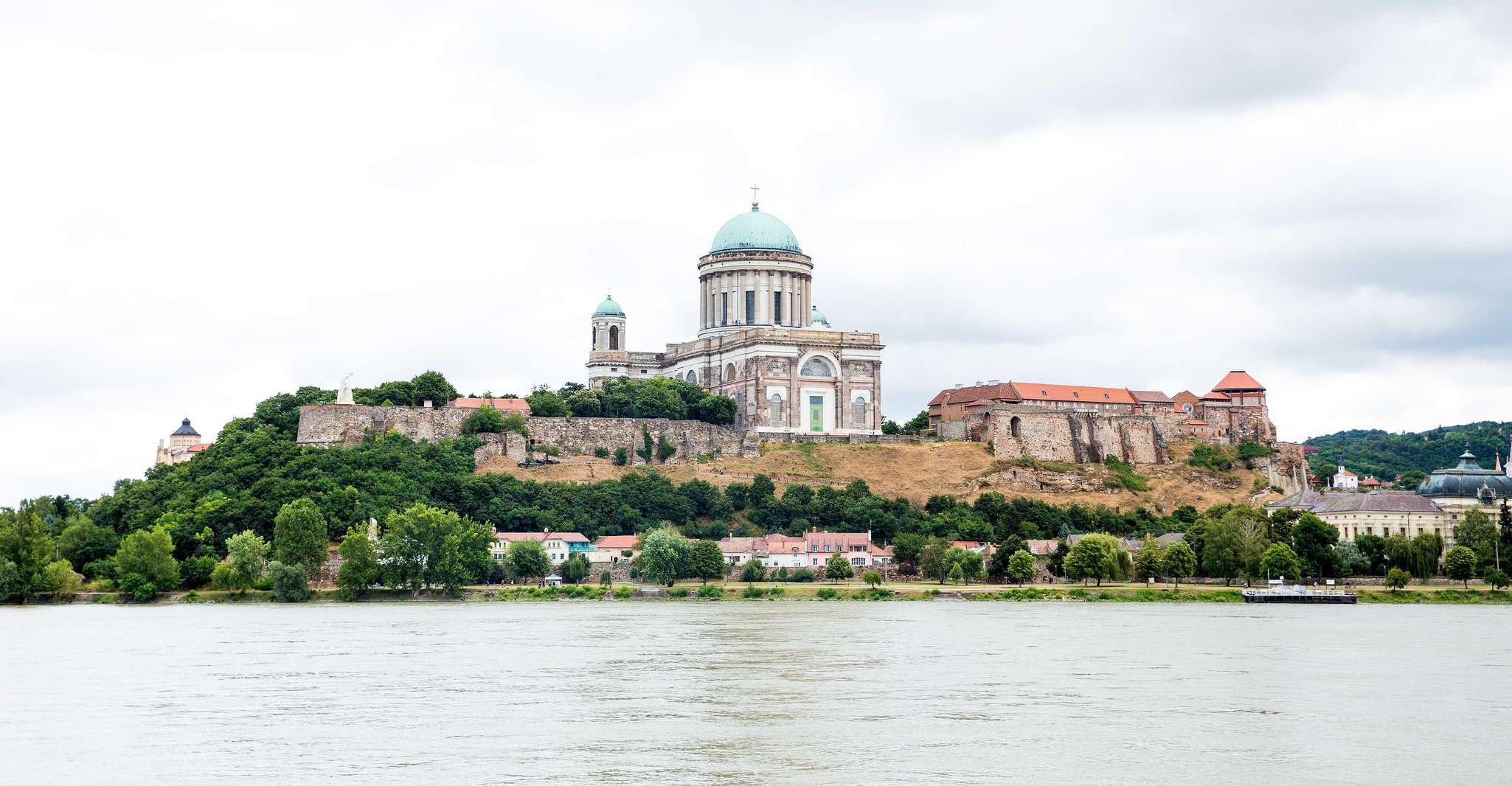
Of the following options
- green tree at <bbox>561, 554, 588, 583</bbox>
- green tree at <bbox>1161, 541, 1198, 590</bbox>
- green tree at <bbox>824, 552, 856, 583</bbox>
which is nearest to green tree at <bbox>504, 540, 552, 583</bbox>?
green tree at <bbox>561, 554, 588, 583</bbox>

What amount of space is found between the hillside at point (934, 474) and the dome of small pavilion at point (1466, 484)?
995 cm

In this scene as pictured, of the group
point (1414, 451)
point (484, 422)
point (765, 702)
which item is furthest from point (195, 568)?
point (1414, 451)

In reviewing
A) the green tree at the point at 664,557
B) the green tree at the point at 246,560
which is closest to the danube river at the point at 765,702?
the green tree at the point at 246,560

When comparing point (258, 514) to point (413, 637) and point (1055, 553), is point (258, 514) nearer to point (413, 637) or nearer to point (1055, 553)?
point (413, 637)

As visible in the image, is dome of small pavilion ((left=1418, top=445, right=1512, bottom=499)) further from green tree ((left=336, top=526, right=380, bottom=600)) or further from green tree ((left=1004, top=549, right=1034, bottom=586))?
green tree ((left=336, top=526, right=380, bottom=600))

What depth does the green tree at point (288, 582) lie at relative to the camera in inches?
2640

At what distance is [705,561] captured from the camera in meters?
72.1

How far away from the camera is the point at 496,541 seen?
74250mm

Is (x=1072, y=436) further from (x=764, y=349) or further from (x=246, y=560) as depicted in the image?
(x=246, y=560)

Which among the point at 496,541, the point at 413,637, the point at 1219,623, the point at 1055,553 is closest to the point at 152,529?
the point at 496,541

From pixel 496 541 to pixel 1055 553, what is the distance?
23926mm

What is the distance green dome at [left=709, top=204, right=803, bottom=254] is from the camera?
97.1 metres

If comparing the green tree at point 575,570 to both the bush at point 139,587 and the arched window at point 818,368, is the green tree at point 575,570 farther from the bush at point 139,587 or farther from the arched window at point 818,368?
the arched window at point 818,368

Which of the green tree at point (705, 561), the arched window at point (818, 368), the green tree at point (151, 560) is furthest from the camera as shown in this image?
the arched window at point (818, 368)
